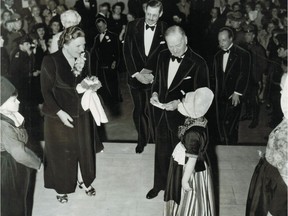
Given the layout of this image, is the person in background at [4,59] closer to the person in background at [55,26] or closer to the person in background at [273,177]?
the person in background at [55,26]

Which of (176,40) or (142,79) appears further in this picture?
(142,79)

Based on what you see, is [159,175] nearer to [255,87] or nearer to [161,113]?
[161,113]

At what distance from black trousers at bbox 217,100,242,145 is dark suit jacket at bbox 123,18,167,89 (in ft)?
3.02

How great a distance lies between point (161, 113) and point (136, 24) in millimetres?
1012

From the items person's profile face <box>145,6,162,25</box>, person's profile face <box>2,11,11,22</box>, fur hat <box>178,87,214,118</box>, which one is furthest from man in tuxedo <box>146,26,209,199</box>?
person's profile face <box>2,11,11,22</box>

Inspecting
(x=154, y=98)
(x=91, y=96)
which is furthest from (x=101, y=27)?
(x=154, y=98)

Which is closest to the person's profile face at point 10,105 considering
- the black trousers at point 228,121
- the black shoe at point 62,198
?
the black shoe at point 62,198

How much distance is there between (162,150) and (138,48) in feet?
3.82

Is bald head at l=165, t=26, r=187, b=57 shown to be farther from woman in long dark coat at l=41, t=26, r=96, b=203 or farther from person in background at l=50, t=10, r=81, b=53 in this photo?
person in background at l=50, t=10, r=81, b=53

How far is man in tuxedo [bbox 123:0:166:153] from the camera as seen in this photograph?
15.2 ft

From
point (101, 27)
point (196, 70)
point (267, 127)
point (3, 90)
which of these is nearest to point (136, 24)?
point (101, 27)

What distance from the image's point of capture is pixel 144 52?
4.79m

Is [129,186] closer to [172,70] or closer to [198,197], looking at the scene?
[198,197]

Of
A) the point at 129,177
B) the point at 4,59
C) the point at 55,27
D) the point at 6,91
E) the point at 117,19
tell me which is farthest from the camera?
the point at 129,177
